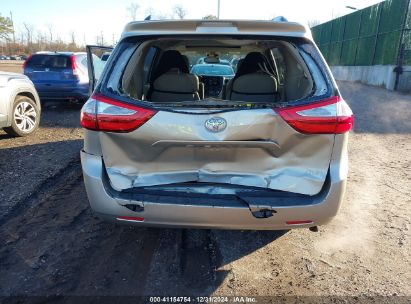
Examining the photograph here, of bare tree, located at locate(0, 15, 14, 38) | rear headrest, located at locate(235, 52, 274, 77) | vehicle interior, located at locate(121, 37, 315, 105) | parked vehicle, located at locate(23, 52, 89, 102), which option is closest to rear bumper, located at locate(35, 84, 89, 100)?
parked vehicle, located at locate(23, 52, 89, 102)

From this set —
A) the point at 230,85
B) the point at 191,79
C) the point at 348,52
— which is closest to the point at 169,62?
the point at 191,79

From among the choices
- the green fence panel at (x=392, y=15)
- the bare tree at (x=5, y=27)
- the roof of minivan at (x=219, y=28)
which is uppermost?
the green fence panel at (x=392, y=15)

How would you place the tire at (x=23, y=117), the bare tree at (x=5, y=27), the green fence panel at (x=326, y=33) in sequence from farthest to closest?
the bare tree at (x=5, y=27) → the green fence panel at (x=326, y=33) → the tire at (x=23, y=117)

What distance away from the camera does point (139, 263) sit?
2910mm

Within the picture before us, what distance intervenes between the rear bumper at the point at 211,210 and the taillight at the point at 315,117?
31cm

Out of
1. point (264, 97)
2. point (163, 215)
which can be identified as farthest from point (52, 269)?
point (264, 97)

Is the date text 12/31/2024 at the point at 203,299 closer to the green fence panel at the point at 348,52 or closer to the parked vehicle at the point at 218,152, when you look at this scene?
the parked vehicle at the point at 218,152

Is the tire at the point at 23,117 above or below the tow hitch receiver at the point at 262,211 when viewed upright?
below

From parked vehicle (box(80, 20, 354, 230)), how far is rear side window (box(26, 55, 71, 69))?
8.21 metres

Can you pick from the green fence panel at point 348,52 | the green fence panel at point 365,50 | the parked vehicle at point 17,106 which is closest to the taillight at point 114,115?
the parked vehicle at point 17,106

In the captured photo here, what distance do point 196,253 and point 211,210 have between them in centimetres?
86

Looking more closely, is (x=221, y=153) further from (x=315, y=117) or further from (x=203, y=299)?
(x=203, y=299)

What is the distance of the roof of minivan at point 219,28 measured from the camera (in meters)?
2.50

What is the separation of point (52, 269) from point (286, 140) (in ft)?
6.58
